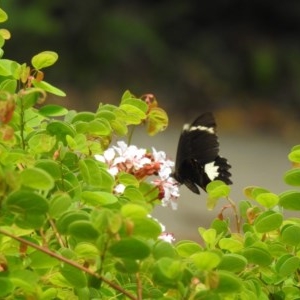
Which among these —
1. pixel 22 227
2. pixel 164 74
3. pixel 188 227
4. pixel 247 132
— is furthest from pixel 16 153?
pixel 164 74

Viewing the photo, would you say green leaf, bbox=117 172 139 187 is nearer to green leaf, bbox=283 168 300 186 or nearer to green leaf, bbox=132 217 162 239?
green leaf, bbox=283 168 300 186

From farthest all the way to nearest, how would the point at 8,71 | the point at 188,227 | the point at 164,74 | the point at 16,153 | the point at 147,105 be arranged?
the point at 164,74
the point at 188,227
the point at 147,105
the point at 8,71
the point at 16,153

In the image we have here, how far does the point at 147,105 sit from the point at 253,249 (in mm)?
373

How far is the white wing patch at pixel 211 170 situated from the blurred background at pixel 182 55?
8.21 meters

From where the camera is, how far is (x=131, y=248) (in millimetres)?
1080

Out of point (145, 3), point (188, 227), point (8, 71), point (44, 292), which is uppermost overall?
point (145, 3)

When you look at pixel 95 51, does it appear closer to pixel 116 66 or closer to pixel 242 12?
pixel 116 66

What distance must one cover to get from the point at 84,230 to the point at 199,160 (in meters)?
0.74

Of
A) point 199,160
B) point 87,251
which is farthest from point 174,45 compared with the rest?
point 87,251

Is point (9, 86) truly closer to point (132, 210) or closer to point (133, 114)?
point (133, 114)

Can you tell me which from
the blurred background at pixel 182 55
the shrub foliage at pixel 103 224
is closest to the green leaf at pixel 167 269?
the shrub foliage at pixel 103 224

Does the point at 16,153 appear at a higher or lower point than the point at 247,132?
lower

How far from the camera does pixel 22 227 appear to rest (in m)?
1.15

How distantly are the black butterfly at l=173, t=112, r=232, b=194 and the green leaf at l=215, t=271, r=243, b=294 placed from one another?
666mm
